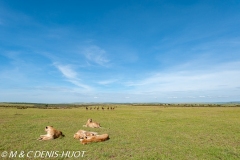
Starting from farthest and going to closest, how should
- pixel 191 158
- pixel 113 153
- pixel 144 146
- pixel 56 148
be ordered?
1. pixel 144 146
2. pixel 56 148
3. pixel 113 153
4. pixel 191 158

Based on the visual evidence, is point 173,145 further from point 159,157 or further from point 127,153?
point 127,153

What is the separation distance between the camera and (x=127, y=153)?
9.81m

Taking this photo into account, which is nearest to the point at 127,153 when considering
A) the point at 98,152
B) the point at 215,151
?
the point at 98,152

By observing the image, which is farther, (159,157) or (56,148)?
(56,148)

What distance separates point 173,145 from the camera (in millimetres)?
11516

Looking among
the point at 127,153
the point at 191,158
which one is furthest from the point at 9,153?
the point at 191,158

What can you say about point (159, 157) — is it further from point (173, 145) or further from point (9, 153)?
point (9, 153)

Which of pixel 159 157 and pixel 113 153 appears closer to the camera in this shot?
pixel 159 157

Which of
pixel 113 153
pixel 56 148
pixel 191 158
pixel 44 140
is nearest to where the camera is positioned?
pixel 191 158

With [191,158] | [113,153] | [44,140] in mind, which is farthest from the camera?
[44,140]

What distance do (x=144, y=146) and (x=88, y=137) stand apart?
3883mm

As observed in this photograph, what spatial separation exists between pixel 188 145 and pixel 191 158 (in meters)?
2.67

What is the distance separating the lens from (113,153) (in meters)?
9.79

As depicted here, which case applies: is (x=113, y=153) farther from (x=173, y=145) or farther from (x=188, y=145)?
(x=188, y=145)
